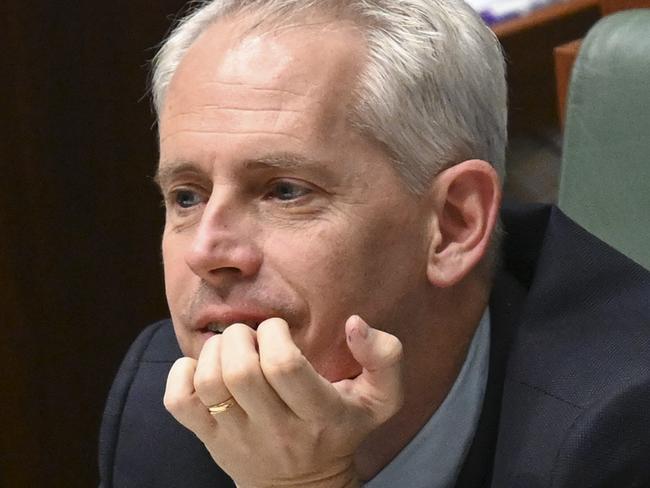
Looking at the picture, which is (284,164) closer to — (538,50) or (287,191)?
(287,191)

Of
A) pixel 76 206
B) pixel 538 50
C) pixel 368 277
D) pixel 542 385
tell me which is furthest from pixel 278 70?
pixel 538 50

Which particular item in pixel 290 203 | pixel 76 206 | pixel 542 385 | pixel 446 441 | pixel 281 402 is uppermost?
pixel 290 203

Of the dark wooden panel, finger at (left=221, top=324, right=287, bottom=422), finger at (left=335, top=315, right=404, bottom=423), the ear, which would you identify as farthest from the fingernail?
the dark wooden panel

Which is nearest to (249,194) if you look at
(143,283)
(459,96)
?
(459,96)

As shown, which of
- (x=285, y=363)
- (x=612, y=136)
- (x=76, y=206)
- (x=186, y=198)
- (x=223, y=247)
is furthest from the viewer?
(x=76, y=206)

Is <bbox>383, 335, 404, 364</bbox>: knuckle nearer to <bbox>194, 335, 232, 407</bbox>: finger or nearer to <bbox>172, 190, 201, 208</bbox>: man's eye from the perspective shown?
<bbox>194, 335, 232, 407</bbox>: finger

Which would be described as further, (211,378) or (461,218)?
(461,218)

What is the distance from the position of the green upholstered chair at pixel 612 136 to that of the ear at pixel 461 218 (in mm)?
364

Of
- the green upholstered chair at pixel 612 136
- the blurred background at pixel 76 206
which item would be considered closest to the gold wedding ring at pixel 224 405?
the green upholstered chair at pixel 612 136

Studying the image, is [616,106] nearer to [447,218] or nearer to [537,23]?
[447,218]

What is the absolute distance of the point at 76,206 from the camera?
7.71 ft

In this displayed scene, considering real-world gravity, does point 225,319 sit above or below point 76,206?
above

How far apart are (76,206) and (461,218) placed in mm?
1144

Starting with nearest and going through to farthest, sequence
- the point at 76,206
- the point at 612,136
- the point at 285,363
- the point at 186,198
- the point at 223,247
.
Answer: the point at 285,363 → the point at 223,247 → the point at 186,198 → the point at 612,136 → the point at 76,206
